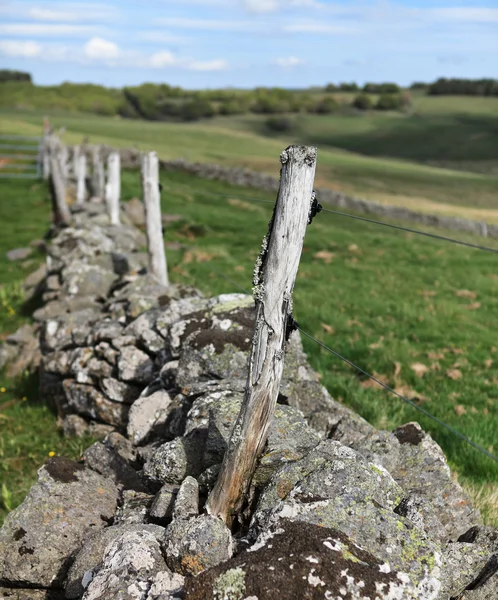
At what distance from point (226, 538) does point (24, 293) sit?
41.1 ft

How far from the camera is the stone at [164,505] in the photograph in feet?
16.4

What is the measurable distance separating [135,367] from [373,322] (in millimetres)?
5493

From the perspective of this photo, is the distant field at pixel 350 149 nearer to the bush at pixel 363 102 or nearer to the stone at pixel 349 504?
the bush at pixel 363 102

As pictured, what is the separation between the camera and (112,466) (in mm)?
6426

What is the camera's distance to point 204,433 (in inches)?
227

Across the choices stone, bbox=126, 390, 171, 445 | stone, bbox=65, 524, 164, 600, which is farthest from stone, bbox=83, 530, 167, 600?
stone, bbox=126, 390, 171, 445

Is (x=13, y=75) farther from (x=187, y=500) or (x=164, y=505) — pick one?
(x=187, y=500)

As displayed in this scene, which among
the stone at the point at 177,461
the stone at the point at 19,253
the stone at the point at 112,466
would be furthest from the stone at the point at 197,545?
the stone at the point at 19,253

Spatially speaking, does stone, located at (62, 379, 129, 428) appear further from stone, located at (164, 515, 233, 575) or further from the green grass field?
stone, located at (164, 515, 233, 575)

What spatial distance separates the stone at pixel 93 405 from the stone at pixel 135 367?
0.44 m

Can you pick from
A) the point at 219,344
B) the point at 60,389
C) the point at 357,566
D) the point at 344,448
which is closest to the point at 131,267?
the point at 60,389

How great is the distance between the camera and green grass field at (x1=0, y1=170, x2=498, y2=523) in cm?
848

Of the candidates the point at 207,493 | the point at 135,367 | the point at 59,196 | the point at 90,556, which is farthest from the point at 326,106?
the point at 90,556

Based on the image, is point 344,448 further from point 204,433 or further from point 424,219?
point 424,219
